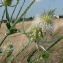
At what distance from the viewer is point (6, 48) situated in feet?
3.34

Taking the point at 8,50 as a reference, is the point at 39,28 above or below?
above

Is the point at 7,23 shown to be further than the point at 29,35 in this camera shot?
Yes

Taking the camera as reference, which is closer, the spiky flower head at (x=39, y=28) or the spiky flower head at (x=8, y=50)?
the spiky flower head at (x=39, y=28)

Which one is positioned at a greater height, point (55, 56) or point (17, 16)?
point (17, 16)

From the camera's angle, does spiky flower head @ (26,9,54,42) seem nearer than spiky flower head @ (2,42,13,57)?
Yes

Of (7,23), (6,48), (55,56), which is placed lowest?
(55,56)

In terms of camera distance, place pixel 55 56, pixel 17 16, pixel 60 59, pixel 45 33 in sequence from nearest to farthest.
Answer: pixel 45 33
pixel 17 16
pixel 60 59
pixel 55 56

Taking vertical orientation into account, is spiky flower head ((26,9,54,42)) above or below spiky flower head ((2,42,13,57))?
above

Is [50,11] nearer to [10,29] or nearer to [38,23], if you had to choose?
[38,23]

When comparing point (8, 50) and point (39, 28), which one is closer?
point (39, 28)

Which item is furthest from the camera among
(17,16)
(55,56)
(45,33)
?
(55,56)

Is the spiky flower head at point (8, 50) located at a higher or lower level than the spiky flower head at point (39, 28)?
lower

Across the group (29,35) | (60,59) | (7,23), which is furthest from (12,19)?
(60,59)

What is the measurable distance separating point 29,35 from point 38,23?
5cm
